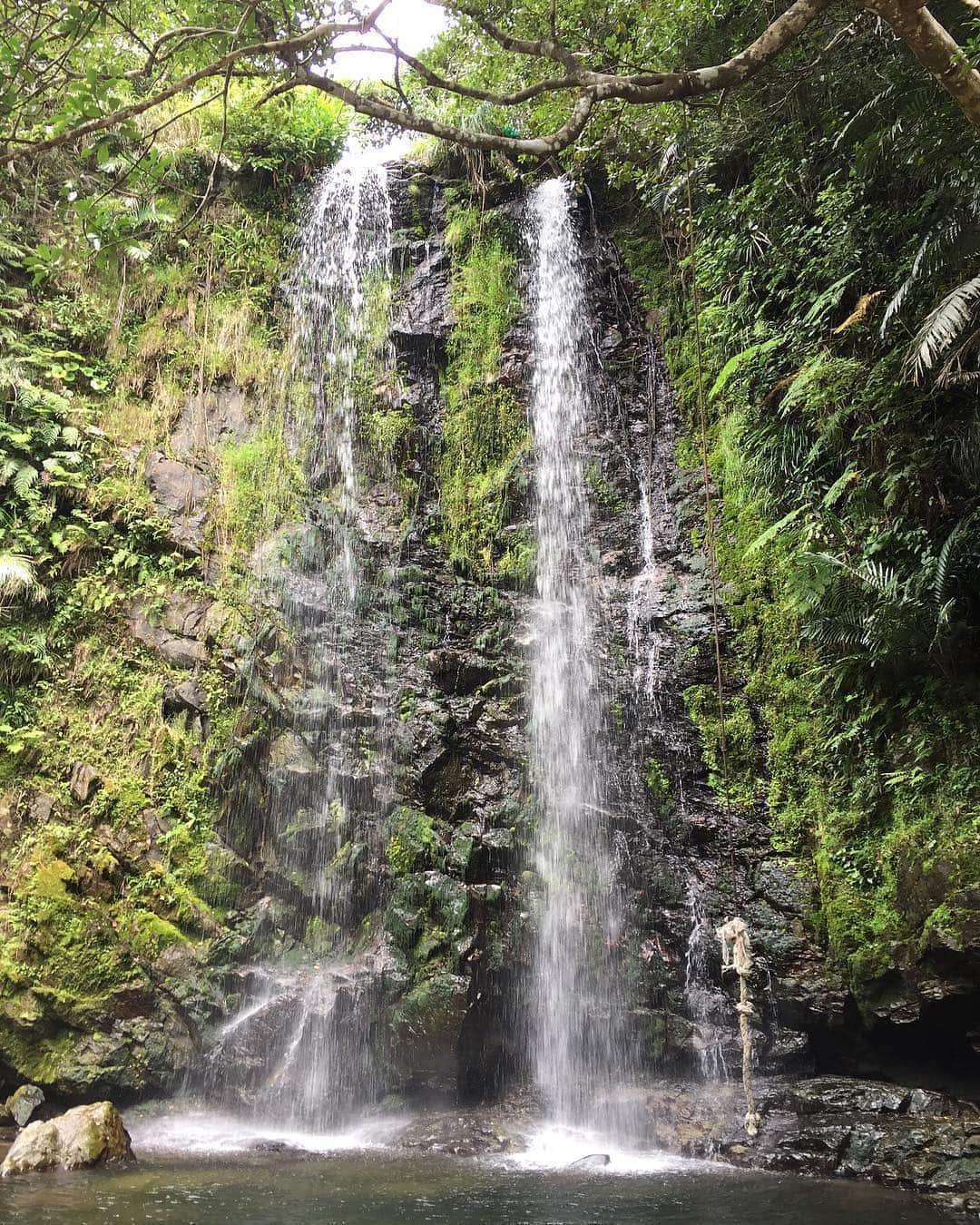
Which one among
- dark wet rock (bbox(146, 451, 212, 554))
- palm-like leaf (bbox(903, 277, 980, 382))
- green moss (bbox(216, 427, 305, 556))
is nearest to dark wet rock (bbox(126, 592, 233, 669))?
dark wet rock (bbox(146, 451, 212, 554))

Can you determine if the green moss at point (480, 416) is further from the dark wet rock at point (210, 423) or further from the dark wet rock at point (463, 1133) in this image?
the dark wet rock at point (463, 1133)

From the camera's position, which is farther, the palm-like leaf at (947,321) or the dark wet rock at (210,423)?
the dark wet rock at (210,423)

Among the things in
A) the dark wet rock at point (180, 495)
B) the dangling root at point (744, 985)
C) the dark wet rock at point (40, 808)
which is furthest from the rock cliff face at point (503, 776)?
the dark wet rock at point (40, 808)

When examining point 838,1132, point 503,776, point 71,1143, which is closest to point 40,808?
point 71,1143

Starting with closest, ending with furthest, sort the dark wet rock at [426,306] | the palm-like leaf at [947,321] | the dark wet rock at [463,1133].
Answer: the palm-like leaf at [947,321], the dark wet rock at [463,1133], the dark wet rock at [426,306]

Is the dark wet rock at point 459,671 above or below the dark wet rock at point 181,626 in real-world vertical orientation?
below

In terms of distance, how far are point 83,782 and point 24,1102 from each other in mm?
2626

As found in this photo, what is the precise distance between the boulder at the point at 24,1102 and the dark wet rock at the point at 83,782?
7.73 feet

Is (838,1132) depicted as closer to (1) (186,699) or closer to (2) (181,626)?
(1) (186,699)

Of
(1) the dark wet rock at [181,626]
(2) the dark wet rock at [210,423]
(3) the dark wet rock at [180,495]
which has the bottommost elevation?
(1) the dark wet rock at [181,626]

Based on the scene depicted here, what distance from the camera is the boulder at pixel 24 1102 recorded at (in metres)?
6.42

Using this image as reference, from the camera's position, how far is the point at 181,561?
9070 millimetres

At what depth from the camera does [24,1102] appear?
648cm

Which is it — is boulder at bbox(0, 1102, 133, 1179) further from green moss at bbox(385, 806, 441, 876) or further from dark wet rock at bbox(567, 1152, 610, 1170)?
dark wet rock at bbox(567, 1152, 610, 1170)
